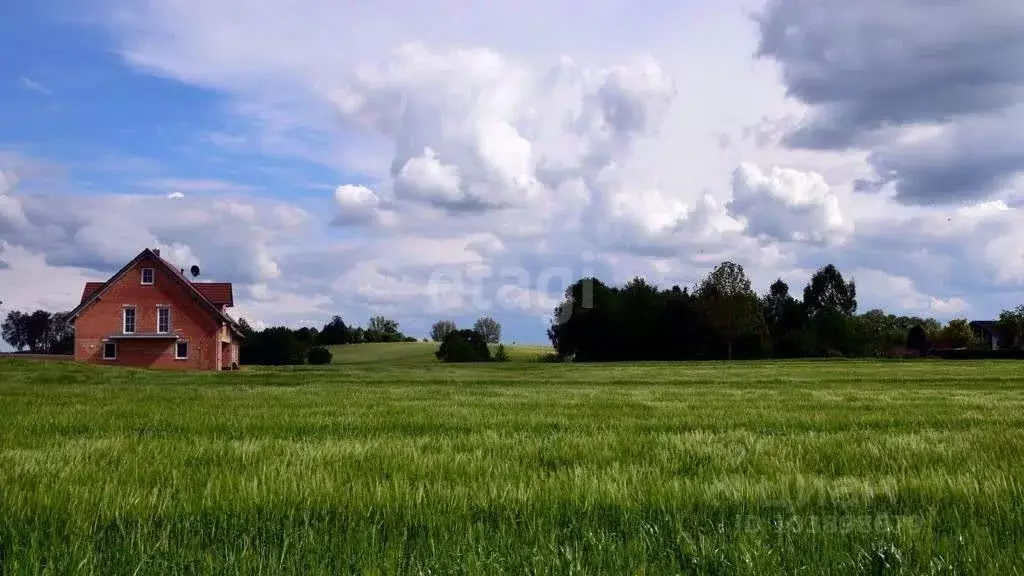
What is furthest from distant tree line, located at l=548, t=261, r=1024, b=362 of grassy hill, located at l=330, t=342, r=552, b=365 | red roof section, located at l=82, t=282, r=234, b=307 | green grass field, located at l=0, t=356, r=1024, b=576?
green grass field, located at l=0, t=356, r=1024, b=576

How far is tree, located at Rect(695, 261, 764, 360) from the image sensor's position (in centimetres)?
9744

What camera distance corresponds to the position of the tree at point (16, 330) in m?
193

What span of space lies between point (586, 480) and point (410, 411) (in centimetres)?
780

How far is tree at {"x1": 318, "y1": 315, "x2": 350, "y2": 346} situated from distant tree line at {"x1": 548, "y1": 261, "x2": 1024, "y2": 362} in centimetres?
4707

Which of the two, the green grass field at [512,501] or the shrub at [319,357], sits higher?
the green grass field at [512,501]

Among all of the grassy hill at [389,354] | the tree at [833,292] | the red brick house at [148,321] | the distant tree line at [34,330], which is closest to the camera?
the red brick house at [148,321]

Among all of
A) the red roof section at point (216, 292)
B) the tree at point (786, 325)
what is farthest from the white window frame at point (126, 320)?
the tree at point (786, 325)

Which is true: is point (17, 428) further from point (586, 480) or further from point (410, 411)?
point (586, 480)

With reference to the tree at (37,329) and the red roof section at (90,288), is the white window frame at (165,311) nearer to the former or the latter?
the red roof section at (90,288)

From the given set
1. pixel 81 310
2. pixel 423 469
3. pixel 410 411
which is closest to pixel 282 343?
pixel 81 310

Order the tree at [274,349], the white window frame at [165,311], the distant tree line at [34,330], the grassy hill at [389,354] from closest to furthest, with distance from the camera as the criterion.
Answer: the white window frame at [165,311]
the tree at [274,349]
the grassy hill at [389,354]
the distant tree line at [34,330]

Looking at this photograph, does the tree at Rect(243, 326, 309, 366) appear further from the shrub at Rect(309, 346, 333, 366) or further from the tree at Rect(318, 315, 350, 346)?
the tree at Rect(318, 315, 350, 346)

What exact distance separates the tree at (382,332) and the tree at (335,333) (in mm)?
6852

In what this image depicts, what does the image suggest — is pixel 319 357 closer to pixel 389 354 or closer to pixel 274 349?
pixel 274 349
